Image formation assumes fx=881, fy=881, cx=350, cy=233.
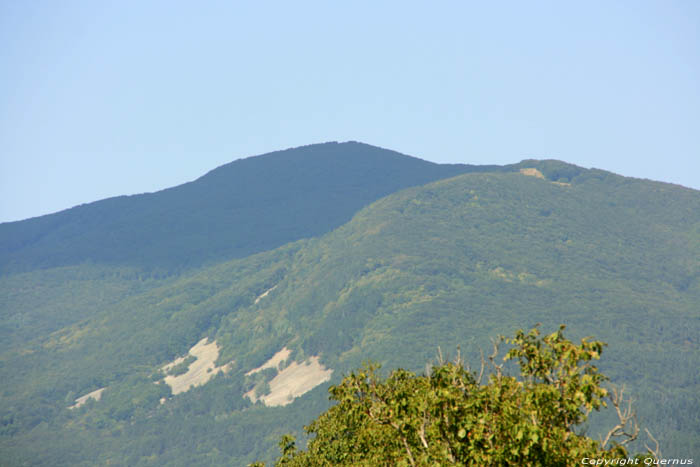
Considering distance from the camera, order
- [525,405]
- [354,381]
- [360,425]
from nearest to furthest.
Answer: [525,405]
[354,381]
[360,425]

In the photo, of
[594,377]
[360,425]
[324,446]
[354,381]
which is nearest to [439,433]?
[594,377]

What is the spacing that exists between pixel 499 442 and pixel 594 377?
3.92m

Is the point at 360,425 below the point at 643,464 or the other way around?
below

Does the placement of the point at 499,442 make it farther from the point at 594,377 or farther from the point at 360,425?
the point at 360,425

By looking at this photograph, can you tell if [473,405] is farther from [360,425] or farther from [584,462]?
[360,425]

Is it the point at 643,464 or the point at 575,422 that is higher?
the point at 575,422

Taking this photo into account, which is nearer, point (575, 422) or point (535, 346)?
point (575, 422)

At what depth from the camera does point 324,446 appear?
6862 centimetres

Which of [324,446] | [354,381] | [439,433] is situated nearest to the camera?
[439,433]

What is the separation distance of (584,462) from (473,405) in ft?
14.7

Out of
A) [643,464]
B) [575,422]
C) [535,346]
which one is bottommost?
[643,464]

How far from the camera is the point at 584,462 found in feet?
95.1

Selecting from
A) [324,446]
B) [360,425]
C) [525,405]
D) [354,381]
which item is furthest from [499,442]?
[324,446]

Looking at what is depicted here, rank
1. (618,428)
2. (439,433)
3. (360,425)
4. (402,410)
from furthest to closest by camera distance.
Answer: (360,425)
(402,410)
(439,433)
(618,428)
